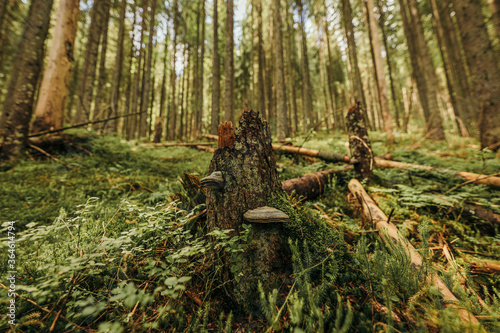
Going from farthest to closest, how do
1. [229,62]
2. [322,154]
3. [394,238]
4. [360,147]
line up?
[229,62] < [322,154] < [360,147] < [394,238]

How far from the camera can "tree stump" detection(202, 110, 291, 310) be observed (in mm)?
1624

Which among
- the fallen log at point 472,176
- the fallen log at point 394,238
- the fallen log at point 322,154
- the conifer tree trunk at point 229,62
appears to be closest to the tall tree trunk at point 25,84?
Result: the fallen log at point 322,154

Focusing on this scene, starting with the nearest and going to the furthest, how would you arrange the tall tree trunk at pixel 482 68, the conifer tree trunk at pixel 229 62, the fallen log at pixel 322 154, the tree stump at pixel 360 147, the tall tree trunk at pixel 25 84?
1. the tree stump at pixel 360 147
2. the tall tree trunk at pixel 25 84
3. the fallen log at pixel 322 154
4. the tall tree trunk at pixel 482 68
5. the conifer tree trunk at pixel 229 62

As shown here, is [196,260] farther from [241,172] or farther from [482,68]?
[482,68]

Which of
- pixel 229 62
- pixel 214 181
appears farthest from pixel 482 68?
pixel 229 62

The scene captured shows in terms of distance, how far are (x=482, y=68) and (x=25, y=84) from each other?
12408 millimetres

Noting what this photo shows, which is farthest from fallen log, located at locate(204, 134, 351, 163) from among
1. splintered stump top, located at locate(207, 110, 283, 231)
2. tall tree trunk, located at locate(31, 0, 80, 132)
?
tall tree trunk, located at locate(31, 0, 80, 132)

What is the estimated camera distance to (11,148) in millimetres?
4379

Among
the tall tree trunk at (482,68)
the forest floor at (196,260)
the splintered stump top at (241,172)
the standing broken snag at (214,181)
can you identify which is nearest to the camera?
the forest floor at (196,260)

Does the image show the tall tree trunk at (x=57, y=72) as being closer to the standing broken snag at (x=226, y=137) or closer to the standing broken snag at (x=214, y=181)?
the standing broken snag at (x=226, y=137)

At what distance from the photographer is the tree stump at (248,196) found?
1624mm

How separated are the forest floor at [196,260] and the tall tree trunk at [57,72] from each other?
131 cm

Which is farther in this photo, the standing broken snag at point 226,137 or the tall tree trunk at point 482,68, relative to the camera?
the tall tree trunk at point 482,68

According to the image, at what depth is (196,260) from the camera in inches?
73.8
